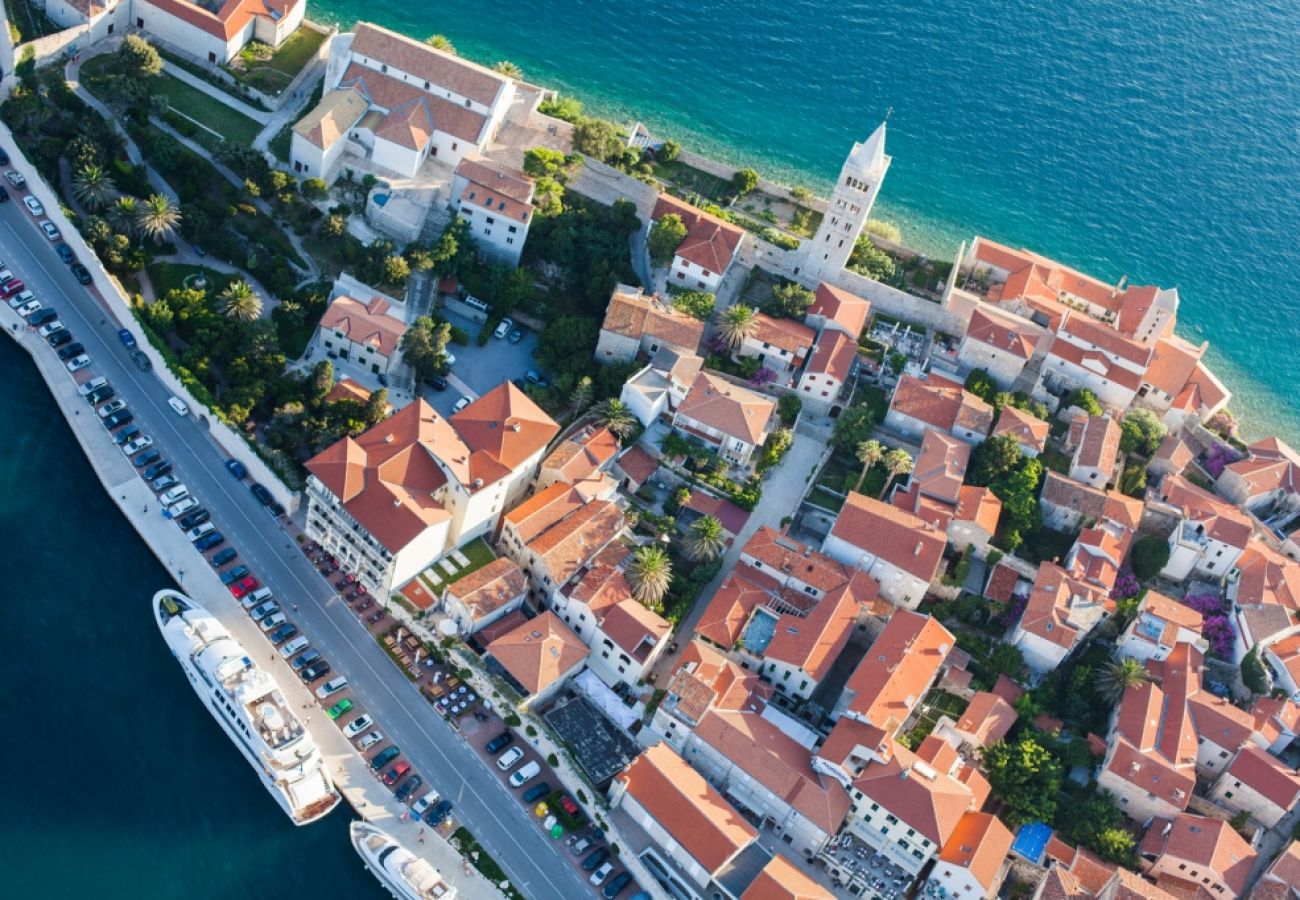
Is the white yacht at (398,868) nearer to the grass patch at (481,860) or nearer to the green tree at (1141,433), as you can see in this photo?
the grass patch at (481,860)

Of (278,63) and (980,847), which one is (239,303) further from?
(980,847)

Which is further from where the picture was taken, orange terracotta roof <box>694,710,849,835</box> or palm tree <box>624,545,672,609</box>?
palm tree <box>624,545,672,609</box>

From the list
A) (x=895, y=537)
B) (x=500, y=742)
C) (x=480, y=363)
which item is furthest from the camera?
(x=480, y=363)

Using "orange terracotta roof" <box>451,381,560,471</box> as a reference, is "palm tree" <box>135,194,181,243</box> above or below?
above

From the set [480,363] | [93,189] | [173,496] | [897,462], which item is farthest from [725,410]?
[93,189]

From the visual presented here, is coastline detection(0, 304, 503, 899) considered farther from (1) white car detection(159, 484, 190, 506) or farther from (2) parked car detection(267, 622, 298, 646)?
(2) parked car detection(267, 622, 298, 646)

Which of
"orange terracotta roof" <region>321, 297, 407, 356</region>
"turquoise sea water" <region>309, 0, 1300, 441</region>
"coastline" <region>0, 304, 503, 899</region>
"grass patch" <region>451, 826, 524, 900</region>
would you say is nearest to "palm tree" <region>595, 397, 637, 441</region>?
"orange terracotta roof" <region>321, 297, 407, 356</region>

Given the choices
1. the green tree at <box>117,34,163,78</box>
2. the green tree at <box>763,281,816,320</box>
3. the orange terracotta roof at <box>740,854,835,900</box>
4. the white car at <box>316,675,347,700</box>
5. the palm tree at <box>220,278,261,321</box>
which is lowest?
the white car at <box>316,675,347,700</box>

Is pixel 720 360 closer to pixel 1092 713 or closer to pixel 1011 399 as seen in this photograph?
pixel 1011 399
